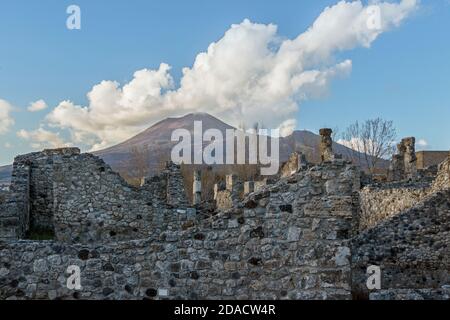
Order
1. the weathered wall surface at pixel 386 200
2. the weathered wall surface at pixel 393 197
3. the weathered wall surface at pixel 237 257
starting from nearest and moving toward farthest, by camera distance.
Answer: the weathered wall surface at pixel 237 257, the weathered wall surface at pixel 393 197, the weathered wall surface at pixel 386 200

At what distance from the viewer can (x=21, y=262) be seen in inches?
282

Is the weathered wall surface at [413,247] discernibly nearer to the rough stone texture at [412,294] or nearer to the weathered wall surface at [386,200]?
the weathered wall surface at [386,200]

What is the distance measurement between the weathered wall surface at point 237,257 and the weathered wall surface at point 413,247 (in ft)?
16.0

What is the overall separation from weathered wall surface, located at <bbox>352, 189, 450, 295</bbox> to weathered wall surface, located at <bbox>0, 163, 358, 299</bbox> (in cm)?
487

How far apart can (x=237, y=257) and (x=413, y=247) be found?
679 centimetres

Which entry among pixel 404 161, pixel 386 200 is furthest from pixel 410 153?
pixel 386 200

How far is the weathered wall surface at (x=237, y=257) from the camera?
688cm

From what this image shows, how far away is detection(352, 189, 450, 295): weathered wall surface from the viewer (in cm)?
1172

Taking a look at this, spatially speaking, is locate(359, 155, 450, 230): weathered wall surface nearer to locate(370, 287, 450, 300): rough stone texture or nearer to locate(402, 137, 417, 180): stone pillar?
locate(370, 287, 450, 300): rough stone texture

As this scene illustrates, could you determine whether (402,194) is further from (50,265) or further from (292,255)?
(50,265)

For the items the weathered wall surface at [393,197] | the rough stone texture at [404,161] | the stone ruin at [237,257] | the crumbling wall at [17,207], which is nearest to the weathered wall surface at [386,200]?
the weathered wall surface at [393,197]

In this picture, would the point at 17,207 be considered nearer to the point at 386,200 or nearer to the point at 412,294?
the point at 412,294

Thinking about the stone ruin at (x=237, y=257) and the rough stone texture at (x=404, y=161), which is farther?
the rough stone texture at (x=404, y=161)

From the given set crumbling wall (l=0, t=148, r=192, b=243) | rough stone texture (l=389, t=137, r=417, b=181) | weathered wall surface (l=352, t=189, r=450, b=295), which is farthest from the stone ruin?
rough stone texture (l=389, t=137, r=417, b=181)
